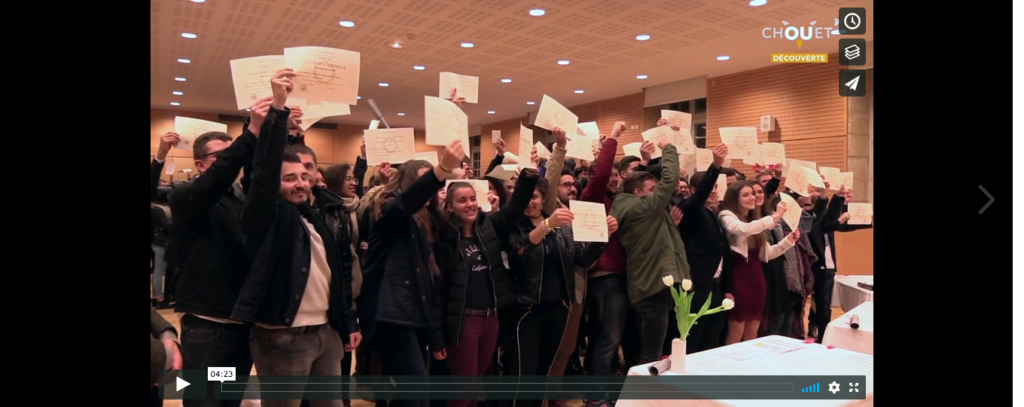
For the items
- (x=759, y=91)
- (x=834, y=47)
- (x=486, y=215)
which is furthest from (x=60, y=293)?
(x=759, y=91)

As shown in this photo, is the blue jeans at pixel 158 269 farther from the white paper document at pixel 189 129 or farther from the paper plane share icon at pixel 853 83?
the paper plane share icon at pixel 853 83

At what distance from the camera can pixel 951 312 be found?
1.06 metres

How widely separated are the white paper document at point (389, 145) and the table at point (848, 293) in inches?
115

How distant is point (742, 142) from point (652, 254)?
0.84 m

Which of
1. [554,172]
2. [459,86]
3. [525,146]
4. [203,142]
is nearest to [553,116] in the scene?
[525,146]

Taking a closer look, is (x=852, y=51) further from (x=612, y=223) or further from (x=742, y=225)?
(x=742, y=225)

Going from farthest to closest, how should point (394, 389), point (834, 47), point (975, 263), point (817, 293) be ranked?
point (817, 293) < point (394, 389) < point (834, 47) < point (975, 263)

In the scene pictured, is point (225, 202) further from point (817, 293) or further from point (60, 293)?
point (817, 293)

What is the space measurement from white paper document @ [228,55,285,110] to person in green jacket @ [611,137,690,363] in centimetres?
169

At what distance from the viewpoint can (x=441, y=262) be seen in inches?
94.8

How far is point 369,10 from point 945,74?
14.0ft

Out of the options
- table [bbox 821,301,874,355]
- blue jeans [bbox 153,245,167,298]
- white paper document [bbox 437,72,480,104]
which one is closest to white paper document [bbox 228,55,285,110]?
white paper document [bbox 437,72,480,104]

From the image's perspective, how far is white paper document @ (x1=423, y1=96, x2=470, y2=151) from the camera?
195cm

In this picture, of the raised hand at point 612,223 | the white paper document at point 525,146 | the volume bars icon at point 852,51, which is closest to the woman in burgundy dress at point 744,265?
the raised hand at point 612,223
